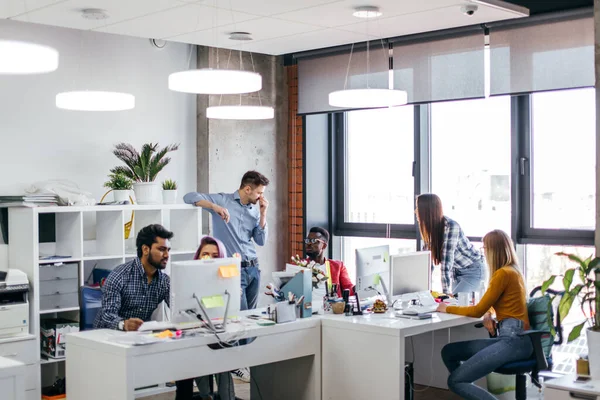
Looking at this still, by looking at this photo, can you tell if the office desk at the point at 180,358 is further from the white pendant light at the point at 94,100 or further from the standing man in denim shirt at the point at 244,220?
the white pendant light at the point at 94,100

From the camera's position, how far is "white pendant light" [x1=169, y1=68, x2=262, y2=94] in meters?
4.04

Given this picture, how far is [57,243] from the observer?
5.97m

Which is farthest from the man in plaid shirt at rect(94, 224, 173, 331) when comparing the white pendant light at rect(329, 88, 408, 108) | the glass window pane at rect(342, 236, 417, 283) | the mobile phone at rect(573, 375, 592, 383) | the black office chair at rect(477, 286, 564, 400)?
the glass window pane at rect(342, 236, 417, 283)

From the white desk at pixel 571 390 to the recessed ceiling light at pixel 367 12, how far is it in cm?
271

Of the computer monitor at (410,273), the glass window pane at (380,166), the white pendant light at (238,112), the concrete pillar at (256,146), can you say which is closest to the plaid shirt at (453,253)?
the computer monitor at (410,273)

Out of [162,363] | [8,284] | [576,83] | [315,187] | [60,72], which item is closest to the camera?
[162,363]

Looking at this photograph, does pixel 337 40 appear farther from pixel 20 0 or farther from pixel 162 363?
pixel 162 363

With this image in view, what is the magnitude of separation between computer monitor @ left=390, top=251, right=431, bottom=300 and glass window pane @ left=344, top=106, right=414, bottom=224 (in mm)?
1727

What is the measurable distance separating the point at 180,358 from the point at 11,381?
112 centimetres

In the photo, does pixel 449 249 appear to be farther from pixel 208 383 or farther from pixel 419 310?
pixel 208 383

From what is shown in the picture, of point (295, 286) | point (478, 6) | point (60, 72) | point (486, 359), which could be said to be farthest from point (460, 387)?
point (60, 72)

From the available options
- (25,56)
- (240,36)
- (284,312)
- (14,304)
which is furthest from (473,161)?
(25,56)

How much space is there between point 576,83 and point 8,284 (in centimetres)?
433

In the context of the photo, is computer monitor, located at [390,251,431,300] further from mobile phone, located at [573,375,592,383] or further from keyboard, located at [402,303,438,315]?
mobile phone, located at [573,375,592,383]
